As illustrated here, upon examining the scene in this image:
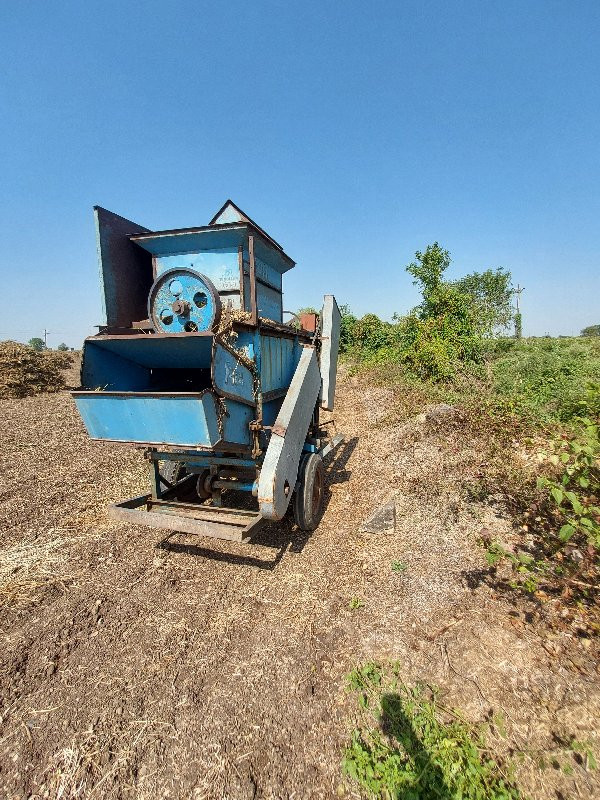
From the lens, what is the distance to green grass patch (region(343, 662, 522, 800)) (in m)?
1.98

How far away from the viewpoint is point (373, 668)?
2.75 meters

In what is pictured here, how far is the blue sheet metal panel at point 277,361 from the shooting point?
4.07 metres

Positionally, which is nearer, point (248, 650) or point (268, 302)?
point (248, 650)

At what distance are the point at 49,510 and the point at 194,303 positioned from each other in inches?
157

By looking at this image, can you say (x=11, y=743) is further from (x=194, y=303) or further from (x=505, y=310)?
(x=505, y=310)

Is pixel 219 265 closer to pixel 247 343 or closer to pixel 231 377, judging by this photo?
pixel 247 343

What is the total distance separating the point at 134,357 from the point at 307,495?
2.59m

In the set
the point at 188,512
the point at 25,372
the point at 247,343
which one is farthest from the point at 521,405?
the point at 25,372

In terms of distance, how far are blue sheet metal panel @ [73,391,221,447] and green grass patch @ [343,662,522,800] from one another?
2.30 meters

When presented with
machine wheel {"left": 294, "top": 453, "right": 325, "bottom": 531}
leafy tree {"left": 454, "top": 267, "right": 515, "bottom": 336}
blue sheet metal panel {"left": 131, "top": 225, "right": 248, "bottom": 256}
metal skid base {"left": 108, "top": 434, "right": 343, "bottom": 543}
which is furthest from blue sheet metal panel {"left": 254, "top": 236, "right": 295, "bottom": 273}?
leafy tree {"left": 454, "top": 267, "right": 515, "bottom": 336}

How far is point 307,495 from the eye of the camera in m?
4.52

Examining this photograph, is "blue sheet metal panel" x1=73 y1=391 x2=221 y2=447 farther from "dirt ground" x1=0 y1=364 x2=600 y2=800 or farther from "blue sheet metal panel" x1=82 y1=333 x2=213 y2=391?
"dirt ground" x1=0 y1=364 x2=600 y2=800

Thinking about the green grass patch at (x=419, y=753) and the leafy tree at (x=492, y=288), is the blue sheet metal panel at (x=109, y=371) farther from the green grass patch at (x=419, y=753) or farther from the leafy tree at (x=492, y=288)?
the leafy tree at (x=492, y=288)

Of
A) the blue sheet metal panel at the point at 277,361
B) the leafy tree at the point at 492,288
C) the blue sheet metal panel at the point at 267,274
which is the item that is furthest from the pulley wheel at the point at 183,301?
the leafy tree at the point at 492,288
